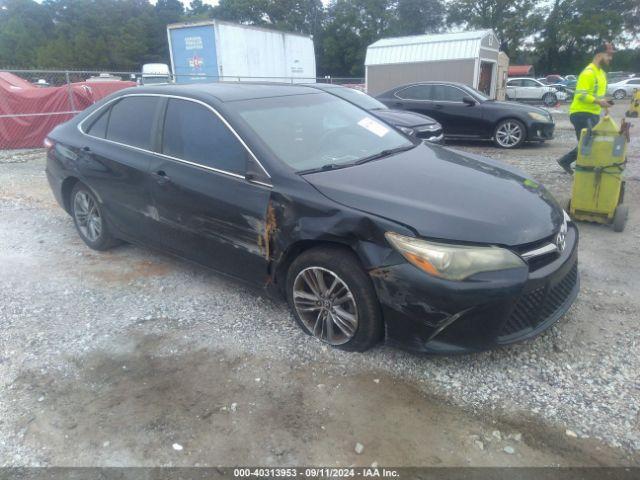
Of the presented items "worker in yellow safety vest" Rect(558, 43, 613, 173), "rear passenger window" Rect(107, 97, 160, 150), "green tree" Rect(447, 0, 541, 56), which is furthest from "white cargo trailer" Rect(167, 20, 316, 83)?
"green tree" Rect(447, 0, 541, 56)

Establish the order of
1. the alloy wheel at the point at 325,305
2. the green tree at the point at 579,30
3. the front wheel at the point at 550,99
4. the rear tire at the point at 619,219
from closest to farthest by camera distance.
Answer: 1. the alloy wheel at the point at 325,305
2. the rear tire at the point at 619,219
3. the front wheel at the point at 550,99
4. the green tree at the point at 579,30

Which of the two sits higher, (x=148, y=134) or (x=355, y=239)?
(x=148, y=134)

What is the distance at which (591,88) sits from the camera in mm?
6410

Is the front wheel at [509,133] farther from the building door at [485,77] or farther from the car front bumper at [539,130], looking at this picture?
the building door at [485,77]

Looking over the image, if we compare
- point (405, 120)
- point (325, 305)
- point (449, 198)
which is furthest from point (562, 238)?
point (405, 120)

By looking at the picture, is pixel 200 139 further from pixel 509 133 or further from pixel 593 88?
pixel 509 133

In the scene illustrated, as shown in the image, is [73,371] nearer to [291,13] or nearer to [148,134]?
[148,134]

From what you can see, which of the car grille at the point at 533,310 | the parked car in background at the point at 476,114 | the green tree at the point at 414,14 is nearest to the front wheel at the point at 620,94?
the parked car in background at the point at 476,114

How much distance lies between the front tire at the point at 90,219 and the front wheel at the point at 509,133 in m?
8.36

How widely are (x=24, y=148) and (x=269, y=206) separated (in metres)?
10.4

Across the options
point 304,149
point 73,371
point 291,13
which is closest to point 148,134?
point 304,149

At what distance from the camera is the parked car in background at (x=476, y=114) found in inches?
401

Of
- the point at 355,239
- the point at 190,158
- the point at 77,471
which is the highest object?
the point at 190,158

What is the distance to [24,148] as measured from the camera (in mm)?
11070
